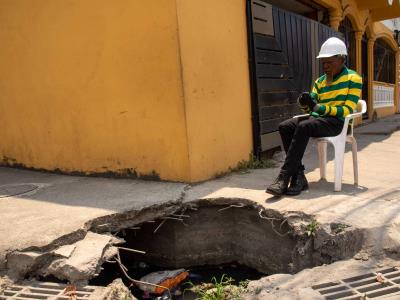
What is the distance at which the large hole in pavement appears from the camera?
11.5ft

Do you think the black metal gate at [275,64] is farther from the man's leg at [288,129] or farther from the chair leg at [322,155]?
the man's leg at [288,129]

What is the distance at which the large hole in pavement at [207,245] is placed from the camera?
11.5 ft

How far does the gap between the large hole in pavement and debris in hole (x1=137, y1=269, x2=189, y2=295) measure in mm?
300

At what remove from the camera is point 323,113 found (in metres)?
3.50

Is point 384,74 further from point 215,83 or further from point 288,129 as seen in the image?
point 288,129

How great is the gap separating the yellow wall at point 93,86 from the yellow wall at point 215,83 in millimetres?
128

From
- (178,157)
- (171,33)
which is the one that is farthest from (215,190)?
(171,33)

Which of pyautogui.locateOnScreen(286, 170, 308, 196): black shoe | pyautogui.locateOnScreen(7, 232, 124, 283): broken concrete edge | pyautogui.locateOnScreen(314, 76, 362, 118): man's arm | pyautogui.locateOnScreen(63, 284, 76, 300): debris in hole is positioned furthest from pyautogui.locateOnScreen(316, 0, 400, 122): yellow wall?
pyautogui.locateOnScreen(63, 284, 76, 300): debris in hole

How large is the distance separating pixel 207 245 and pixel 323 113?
1.64 meters

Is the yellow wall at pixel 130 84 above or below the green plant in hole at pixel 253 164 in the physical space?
above

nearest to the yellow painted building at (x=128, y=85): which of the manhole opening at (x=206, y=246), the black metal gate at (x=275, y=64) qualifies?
the black metal gate at (x=275, y=64)

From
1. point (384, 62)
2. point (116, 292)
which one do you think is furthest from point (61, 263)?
point (384, 62)

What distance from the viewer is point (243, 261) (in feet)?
12.2

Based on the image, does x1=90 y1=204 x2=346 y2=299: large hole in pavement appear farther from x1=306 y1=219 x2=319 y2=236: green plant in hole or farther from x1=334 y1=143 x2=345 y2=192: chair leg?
x1=334 y1=143 x2=345 y2=192: chair leg
